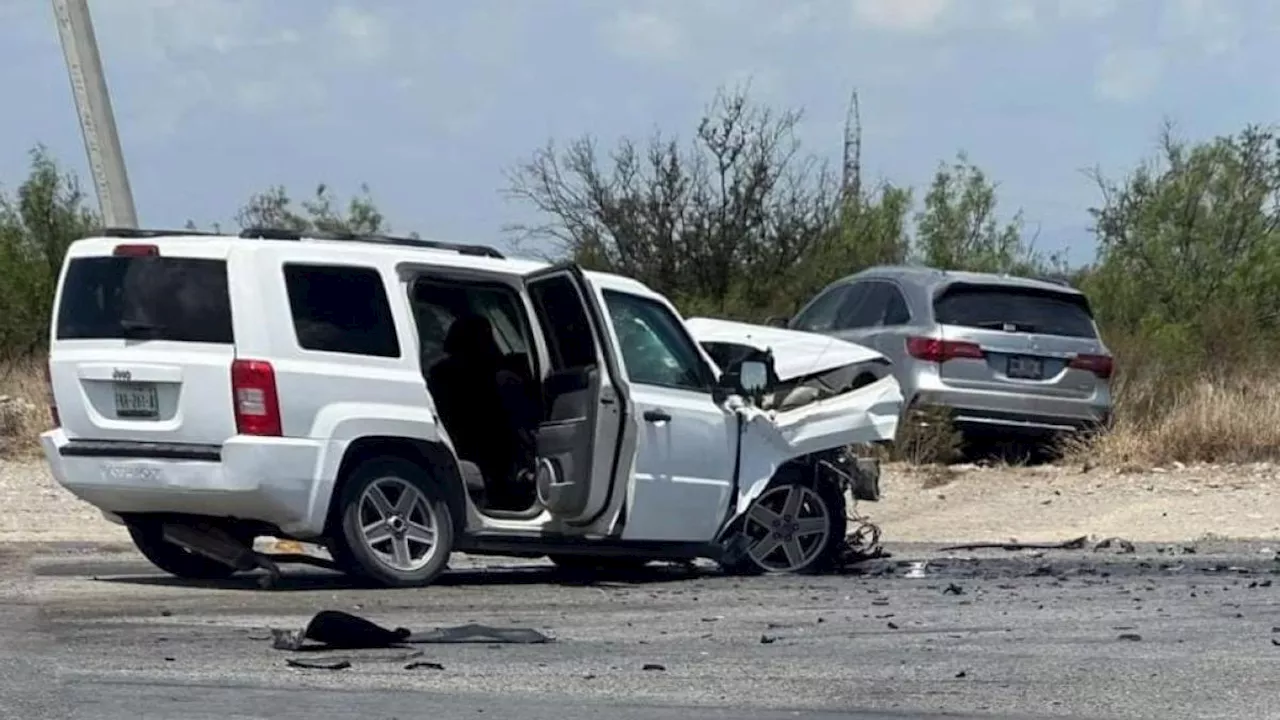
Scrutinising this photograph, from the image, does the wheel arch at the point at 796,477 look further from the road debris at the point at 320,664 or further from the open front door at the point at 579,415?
the road debris at the point at 320,664

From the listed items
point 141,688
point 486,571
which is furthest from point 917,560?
point 141,688

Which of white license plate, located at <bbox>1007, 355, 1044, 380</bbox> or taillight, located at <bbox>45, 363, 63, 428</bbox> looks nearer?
taillight, located at <bbox>45, 363, 63, 428</bbox>

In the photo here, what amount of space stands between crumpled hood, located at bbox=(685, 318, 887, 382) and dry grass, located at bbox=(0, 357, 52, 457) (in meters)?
7.97

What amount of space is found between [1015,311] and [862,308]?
4.70 ft

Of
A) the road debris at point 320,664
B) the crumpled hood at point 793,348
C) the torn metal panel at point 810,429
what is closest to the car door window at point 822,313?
the crumpled hood at point 793,348

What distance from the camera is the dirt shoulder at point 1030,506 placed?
17.0 meters

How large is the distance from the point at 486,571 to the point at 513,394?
1.78m

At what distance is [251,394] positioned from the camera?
1098 cm

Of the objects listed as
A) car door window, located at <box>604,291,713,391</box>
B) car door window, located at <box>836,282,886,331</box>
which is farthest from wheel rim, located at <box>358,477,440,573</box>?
car door window, located at <box>836,282,886,331</box>

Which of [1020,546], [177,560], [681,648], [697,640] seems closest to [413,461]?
[177,560]

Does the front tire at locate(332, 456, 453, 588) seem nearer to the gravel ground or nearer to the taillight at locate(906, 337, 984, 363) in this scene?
the gravel ground

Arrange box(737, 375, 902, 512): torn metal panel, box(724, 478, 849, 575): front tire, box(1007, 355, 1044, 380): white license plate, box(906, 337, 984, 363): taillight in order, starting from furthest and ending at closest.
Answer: box(1007, 355, 1044, 380): white license plate, box(906, 337, 984, 363): taillight, box(724, 478, 849, 575): front tire, box(737, 375, 902, 512): torn metal panel

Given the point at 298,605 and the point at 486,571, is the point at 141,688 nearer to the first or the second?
the point at 298,605

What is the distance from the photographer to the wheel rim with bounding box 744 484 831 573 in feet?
43.6
